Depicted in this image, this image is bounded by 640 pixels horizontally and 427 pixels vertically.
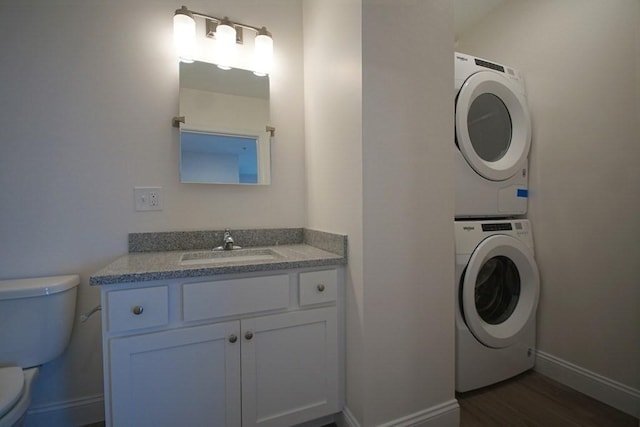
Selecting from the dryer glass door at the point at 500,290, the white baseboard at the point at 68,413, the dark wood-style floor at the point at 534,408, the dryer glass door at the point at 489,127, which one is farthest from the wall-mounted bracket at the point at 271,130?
the dark wood-style floor at the point at 534,408

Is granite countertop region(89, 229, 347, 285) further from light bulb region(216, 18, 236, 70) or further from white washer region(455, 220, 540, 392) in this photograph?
light bulb region(216, 18, 236, 70)

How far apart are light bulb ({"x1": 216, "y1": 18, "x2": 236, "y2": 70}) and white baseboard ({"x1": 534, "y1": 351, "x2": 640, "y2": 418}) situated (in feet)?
8.22

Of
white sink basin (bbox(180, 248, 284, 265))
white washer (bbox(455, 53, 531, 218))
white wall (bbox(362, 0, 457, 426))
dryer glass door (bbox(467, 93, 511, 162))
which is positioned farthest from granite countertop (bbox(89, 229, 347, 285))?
dryer glass door (bbox(467, 93, 511, 162))

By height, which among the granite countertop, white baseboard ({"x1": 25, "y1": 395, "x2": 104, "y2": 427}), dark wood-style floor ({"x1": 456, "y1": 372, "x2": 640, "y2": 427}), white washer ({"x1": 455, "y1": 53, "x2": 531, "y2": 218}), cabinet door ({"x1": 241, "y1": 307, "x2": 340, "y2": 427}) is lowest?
dark wood-style floor ({"x1": 456, "y1": 372, "x2": 640, "y2": 427})

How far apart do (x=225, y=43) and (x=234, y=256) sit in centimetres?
114

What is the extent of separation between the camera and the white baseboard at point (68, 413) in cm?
116

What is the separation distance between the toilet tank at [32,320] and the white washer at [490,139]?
6.21ft

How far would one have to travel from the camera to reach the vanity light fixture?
1319mm

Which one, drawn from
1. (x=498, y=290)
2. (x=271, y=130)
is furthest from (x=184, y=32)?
(x=498, y=290)

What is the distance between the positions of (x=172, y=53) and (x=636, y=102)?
2265 mm

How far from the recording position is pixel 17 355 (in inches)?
39.8

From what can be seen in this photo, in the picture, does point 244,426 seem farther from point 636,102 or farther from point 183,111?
point 636,102

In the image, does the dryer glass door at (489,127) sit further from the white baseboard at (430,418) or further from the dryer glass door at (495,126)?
the white baseboard at (430,418)

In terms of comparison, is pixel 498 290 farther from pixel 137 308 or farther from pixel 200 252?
pixel 137 308
